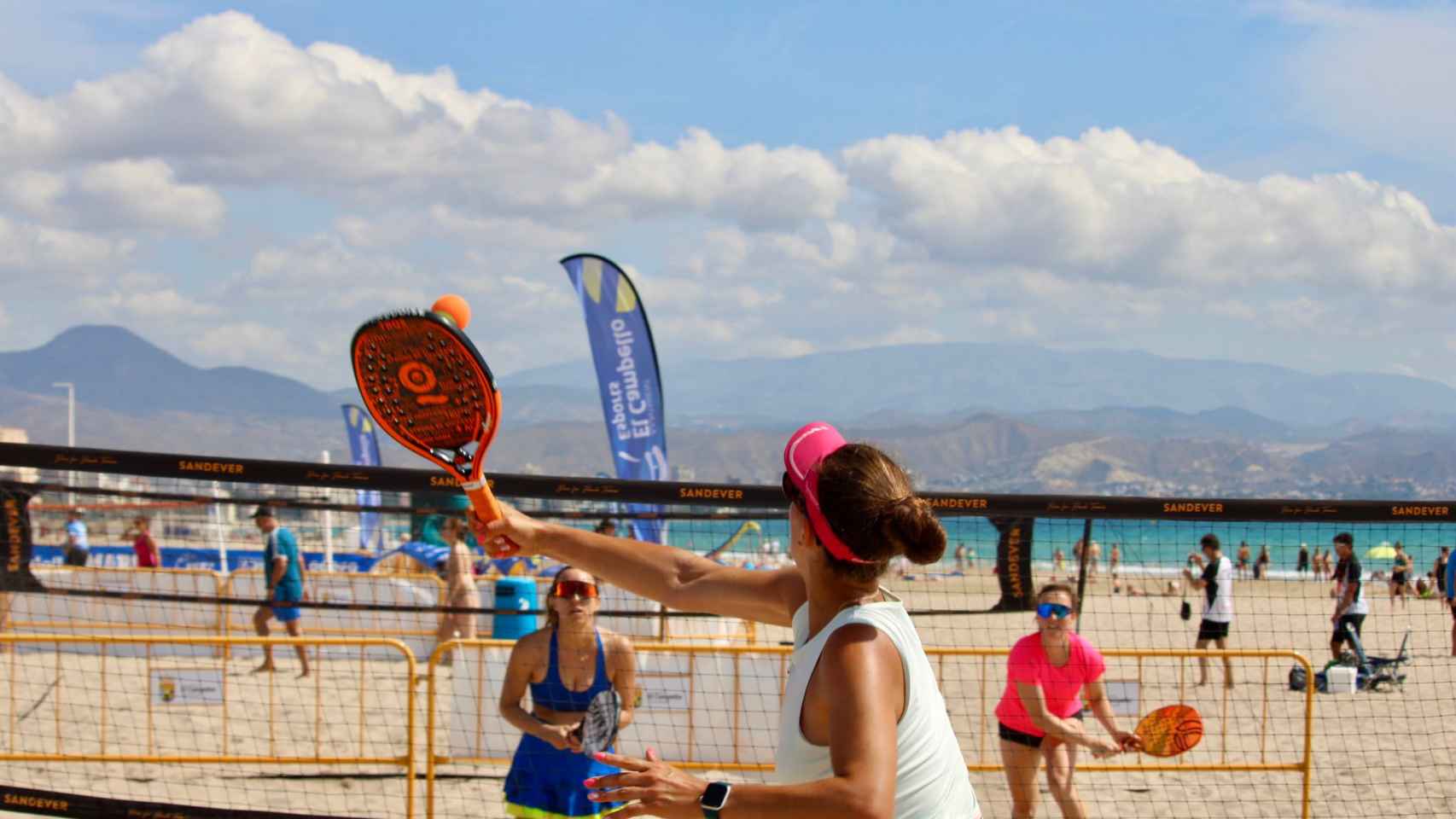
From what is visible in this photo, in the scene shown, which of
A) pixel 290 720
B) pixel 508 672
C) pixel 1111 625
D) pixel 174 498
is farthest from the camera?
pixel 1111 625

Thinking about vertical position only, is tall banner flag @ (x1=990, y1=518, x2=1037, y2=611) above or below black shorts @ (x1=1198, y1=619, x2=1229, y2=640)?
above

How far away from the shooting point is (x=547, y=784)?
5.27m

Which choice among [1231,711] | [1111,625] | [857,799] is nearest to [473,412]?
[857,799]

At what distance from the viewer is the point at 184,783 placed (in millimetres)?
8164

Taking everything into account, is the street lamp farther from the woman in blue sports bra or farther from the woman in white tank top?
the woman in white tank top

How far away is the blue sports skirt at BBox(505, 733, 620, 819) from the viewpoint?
5242 millimetres

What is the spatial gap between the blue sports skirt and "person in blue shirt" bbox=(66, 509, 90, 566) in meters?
15.9

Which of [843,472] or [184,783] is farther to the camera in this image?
[184,783]

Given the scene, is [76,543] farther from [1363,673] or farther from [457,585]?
[1363,673]

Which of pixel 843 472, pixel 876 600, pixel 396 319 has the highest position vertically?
pixel 396 319

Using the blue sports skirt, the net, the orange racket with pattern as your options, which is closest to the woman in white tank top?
the net

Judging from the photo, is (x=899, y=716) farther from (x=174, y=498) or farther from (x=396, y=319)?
(x=174, y=498)

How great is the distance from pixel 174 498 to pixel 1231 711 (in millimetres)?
9548

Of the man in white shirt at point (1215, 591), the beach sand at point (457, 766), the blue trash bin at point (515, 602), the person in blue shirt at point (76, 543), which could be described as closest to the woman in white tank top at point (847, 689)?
the beach sand at point (457, 766)
